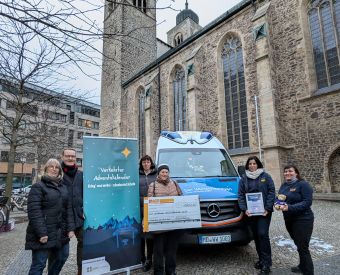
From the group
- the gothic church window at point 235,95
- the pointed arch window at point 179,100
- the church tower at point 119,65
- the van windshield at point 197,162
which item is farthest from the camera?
the church tower at point 119,65

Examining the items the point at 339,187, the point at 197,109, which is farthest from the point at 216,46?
the point at 339,187

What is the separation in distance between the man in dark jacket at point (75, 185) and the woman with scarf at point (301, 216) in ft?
9.21

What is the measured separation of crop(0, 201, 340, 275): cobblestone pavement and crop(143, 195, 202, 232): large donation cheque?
82 centimetres

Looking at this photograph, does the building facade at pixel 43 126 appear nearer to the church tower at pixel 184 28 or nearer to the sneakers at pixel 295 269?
the sneakers at pixel 295 269

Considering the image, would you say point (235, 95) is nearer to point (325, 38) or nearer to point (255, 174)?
point (325, 38)

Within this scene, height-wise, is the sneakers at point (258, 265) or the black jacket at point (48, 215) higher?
the black jacket at point (48, 215)

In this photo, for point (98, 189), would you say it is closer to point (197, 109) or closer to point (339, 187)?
point (339, 187)

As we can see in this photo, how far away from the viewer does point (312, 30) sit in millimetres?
13180

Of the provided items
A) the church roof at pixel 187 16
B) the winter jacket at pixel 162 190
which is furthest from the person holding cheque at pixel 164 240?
the church roof at pixel 187 16

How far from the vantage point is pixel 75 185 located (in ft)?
11.6

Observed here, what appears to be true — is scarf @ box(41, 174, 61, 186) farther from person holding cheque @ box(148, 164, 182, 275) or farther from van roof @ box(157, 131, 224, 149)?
van roof @ box(157, 131, 224, 149)

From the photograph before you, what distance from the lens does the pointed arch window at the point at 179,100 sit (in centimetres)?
2103

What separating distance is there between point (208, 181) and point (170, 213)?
4.44ft

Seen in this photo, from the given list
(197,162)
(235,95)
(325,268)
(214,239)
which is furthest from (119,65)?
(325,268)
